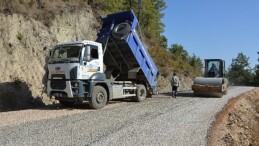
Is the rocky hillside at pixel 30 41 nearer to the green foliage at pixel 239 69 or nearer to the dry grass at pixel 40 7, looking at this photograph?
the dry grass at pixel 40 7

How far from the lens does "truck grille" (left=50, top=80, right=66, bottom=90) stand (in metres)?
Result: 14.2

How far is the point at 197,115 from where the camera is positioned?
13.0 metres

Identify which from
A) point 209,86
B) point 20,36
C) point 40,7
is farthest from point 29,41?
point 209,86

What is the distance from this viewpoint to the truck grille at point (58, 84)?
1422 centimetres

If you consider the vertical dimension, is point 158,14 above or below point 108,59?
above

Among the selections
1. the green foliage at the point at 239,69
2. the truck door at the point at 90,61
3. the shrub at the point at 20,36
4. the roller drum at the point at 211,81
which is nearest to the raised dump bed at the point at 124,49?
the truck door at the point at 90,61

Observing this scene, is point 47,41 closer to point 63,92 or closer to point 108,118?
point 63,92

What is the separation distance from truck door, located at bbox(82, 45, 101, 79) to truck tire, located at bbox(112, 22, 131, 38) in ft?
5.05

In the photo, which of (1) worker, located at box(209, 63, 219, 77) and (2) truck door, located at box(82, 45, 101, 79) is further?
(1) worker, located at box(209, 63, 219, 77)

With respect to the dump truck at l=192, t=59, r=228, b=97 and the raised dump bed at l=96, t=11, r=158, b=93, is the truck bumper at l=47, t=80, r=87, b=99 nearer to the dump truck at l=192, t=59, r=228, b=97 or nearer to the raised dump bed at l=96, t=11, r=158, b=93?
the raised dump bed at l=96, t=11, r=158, b=93

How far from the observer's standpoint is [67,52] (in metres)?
14.5

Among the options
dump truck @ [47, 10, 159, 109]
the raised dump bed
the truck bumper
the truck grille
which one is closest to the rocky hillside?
the truck grille

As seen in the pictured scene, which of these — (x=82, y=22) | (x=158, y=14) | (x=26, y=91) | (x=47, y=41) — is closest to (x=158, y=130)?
(x=26, y=91)

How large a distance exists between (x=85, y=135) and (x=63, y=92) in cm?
534
